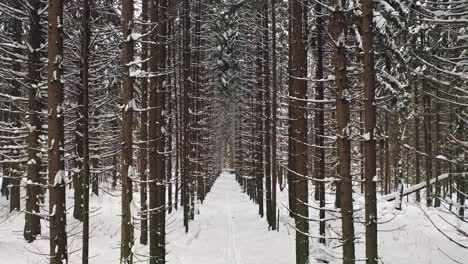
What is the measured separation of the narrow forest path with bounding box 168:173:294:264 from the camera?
14344mm

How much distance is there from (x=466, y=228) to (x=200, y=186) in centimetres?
1841

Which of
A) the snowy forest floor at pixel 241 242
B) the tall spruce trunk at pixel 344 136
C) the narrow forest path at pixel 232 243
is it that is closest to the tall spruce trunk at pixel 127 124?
the snowy forest floor at pixel 241 242

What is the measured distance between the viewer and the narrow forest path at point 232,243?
14.3 metres

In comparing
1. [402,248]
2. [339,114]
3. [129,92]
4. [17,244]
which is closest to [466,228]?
[402,248]

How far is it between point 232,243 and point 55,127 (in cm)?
1065

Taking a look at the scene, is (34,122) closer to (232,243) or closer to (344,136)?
(232,243)

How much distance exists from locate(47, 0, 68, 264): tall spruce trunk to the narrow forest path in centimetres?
640

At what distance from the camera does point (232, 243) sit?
1716 cm

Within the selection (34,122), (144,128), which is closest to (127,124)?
(144,128)

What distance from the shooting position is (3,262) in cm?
1092

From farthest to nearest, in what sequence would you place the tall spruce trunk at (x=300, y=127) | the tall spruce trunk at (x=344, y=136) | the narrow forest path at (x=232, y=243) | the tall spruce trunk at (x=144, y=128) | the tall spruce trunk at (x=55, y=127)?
1. the narrow forest path at (x=232, y=243)
2. the tall spruce trunk at (x=144, y=128)
3. the tall spruce trunk at (x=300, y=127)
4. the tall spruce trunk at (x=55, y=127)
5. the tall spruce trunk at (x=344, y=136)

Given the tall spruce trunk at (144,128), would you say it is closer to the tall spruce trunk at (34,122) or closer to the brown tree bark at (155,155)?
the brown tree bark at (155,155)

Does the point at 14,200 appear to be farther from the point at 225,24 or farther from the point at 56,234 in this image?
the point at 225,24

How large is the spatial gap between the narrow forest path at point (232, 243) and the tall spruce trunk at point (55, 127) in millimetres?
6402
